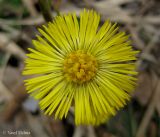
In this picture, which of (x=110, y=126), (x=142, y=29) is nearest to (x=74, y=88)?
(x=110, y=126)

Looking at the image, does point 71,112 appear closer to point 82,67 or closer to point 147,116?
point 147,116

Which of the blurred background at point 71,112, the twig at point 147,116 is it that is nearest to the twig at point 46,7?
the blurred background at point 71,112

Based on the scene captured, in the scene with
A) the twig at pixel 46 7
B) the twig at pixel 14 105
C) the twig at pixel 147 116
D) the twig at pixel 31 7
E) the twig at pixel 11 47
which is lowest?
the twig at pixel 147 116

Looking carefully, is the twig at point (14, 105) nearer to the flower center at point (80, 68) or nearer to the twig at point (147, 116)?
the flower center at point (80, 68)

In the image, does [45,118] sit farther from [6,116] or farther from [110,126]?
[110,126]

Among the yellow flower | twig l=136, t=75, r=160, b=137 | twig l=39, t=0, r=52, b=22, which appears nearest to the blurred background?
twig l=136, t=75, r=160, b=137

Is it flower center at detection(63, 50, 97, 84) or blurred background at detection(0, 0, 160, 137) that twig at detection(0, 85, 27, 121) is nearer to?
blurred background at detection(0, 0, 160, 137)
